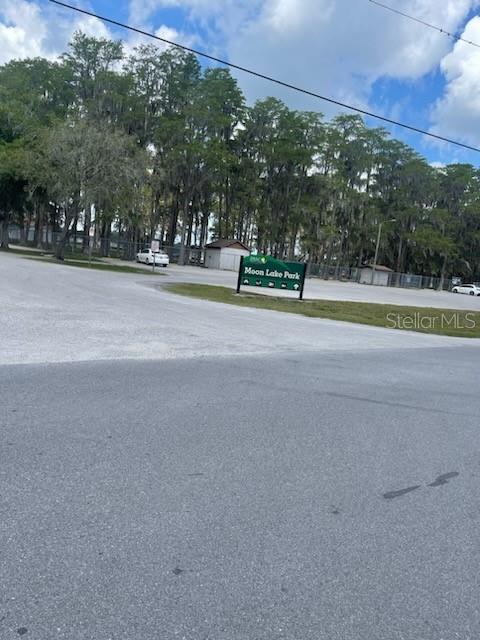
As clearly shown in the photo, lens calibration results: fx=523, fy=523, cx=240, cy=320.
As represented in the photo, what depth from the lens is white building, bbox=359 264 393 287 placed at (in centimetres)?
7215

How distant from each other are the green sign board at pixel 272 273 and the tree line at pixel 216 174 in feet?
42.2

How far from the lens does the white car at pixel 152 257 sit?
49719 mm

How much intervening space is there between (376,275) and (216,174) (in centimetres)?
2880

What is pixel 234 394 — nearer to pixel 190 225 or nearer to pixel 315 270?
pixel 190 225

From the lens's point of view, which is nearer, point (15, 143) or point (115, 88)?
point (15, 143)

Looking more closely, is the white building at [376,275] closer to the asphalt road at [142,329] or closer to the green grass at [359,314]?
the green grass at [359,314]

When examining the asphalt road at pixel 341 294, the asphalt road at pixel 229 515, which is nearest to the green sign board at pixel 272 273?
the asphalt road at pixel 341 294

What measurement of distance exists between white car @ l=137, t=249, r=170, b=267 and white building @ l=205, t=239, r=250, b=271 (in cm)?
711

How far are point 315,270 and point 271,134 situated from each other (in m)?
18.0

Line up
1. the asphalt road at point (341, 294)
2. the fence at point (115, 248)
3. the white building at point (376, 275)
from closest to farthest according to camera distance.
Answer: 1. the asphalt road at point (341, 294)
2. the fence at point (115, 248)
3. the white building at point (376, 275)

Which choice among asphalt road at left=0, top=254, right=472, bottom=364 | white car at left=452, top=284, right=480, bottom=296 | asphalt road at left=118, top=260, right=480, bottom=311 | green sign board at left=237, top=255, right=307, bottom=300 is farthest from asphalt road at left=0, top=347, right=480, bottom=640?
white car at left=452, top=284, right=480, bottom=296

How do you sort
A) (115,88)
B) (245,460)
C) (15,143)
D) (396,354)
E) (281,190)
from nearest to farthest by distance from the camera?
(245,460), (396,354), (15,143), (115,88), (281,190)

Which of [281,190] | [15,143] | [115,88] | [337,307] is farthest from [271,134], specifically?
[337,307]

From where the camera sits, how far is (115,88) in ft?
174
